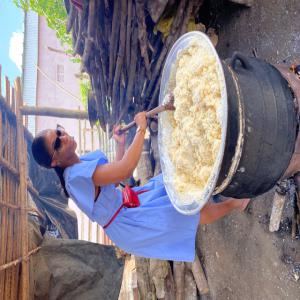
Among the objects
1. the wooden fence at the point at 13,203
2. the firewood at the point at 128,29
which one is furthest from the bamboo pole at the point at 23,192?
the firewood at the point at 128,29

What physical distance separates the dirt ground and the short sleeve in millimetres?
1010

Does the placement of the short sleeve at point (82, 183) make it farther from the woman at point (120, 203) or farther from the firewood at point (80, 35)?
the firewood at point (80, 35)

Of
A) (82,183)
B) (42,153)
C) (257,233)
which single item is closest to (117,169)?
(82,183)

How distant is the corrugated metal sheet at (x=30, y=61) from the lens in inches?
476

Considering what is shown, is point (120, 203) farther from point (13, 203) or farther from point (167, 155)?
point (13, 203)

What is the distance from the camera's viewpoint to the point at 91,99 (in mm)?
3480

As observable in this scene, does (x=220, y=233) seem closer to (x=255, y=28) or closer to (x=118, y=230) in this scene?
(x=118, y=230)

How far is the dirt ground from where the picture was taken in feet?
6.29

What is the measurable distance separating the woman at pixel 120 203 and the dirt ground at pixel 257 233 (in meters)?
0.24

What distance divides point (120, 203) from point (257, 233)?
2.83ft

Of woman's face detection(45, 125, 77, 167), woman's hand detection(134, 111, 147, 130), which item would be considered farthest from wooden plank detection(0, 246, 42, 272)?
woman's hand detection(134, 111, 147, 130)

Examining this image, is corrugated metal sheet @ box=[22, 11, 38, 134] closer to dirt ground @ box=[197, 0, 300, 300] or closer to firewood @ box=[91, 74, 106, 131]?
firewood @ box=[91, 74, 106, 131]

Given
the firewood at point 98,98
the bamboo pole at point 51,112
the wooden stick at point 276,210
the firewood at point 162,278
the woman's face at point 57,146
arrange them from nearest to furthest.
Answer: the wooden stick at point 276,210, the woman's face at point 57,146, the firewood at point 162,278, the firewood at point 98,98, the bamboo pole at point 51,112

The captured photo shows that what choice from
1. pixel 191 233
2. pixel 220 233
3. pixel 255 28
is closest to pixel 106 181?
pixel 191 233
